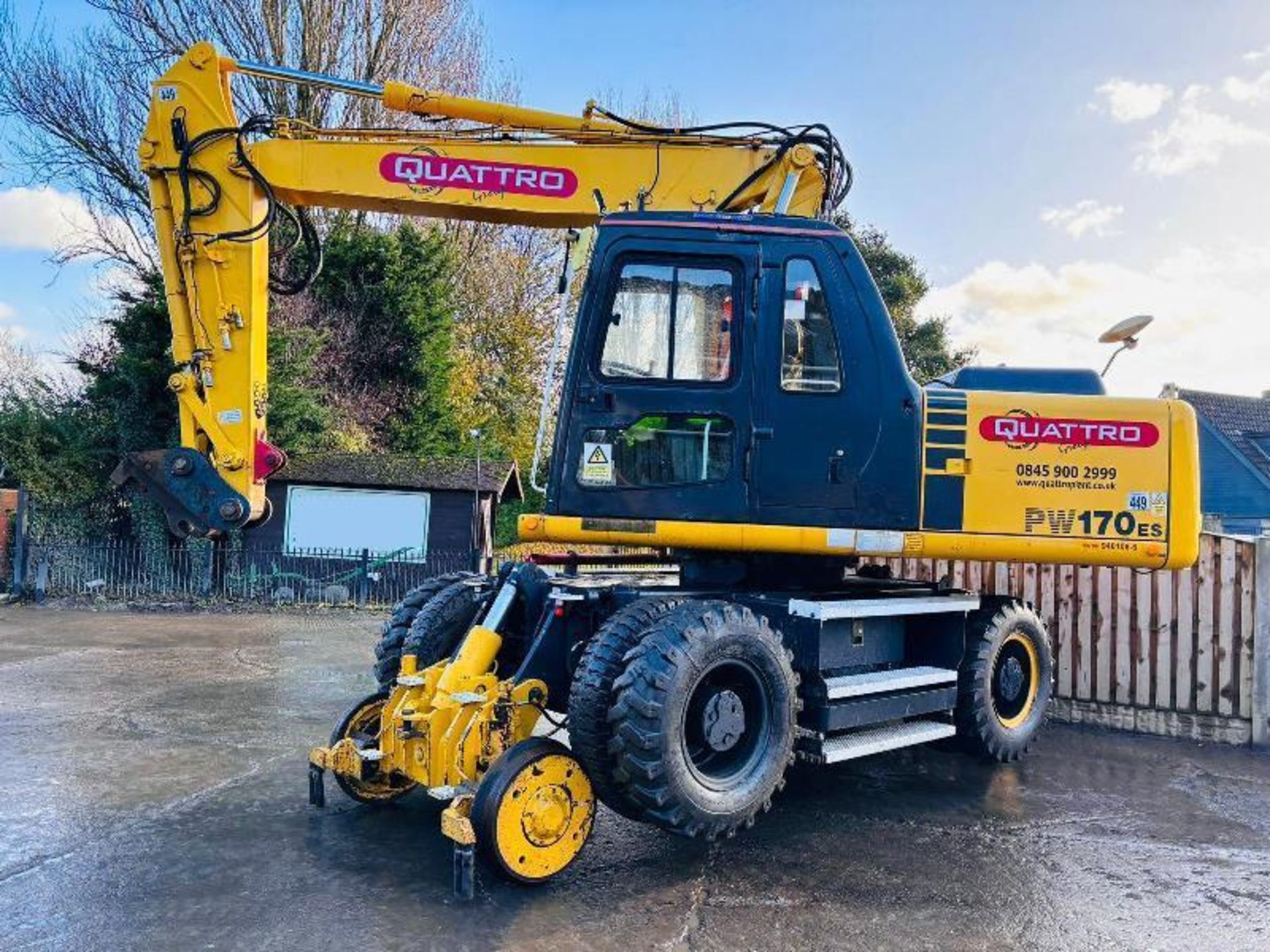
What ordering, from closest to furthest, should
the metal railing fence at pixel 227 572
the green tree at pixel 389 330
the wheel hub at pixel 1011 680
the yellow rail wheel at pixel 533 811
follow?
the yellow rail wheel at pixel 533 811, the wheel hub at pixel 1011 680, the metal railing fence at pixel 227 572, the green tree at pixel 389 330

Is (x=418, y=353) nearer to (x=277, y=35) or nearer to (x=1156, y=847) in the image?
(x=277, y=35)

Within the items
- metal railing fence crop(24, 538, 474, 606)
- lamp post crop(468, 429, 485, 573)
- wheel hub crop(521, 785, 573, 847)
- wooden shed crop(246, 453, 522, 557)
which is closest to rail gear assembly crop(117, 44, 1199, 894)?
wheel hub crop(521, 785, 573, 847)

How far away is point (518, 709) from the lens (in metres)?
4.69

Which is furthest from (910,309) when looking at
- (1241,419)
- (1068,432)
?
(1068,432)

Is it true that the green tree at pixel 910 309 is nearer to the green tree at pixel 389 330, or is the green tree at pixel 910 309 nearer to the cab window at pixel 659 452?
the green tree at pixel 389 330

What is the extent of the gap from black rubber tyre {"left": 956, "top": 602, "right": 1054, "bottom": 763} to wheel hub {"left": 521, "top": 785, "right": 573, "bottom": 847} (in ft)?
9.91

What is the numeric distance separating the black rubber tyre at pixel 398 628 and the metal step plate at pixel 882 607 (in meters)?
2.23

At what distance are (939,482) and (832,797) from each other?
6.42ft

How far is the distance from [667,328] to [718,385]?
1.30 feet

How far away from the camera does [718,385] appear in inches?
196

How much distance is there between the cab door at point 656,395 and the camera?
4.94 metres

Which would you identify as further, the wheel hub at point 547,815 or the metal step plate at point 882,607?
the metal step plate at point 882,607

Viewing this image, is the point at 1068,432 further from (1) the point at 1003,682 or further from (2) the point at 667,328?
(2) the point at 667,328

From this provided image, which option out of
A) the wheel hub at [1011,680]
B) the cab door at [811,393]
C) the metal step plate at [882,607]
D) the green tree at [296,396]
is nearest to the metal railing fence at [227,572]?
the green tree at [296,396]
